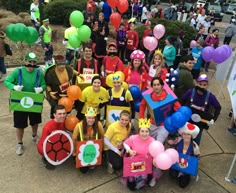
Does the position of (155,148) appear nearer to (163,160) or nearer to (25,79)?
(163,160)

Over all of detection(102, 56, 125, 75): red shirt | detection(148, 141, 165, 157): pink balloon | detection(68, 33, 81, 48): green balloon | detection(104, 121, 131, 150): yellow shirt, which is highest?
detection(68, 33, 81, 48): green balloon

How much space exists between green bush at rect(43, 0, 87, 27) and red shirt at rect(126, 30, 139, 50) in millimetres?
5336

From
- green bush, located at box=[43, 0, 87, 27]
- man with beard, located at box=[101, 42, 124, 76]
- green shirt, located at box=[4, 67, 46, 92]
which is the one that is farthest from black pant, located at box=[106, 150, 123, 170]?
green bush, located at box=[43, 0, 87, 27]

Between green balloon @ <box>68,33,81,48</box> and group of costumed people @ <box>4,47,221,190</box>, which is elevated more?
green balloon @ <box>68,33,81,48</box>

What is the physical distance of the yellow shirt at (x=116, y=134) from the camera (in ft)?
14.6

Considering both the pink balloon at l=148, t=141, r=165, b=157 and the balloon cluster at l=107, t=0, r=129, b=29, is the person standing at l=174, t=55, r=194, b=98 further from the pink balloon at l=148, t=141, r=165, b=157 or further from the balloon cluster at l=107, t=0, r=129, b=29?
the balloon cluster at l=107, t=0, r=129, b=29

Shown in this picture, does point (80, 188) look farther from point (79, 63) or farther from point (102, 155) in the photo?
point (79, 63)

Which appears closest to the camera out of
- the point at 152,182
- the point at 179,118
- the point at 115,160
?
the point at 179,118

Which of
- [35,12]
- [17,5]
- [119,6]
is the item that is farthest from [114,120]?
[17,5]

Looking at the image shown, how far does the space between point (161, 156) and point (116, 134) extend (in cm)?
89

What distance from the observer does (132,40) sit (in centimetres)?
950

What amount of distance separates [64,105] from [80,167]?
103 cm

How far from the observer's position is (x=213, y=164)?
515cm

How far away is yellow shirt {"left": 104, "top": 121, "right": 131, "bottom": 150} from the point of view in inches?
175
